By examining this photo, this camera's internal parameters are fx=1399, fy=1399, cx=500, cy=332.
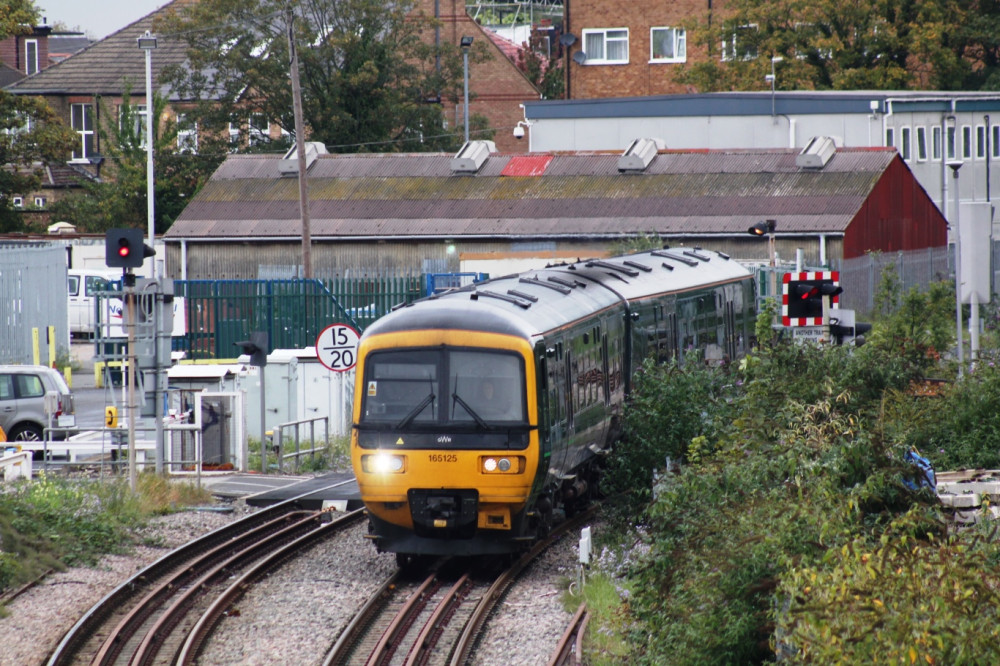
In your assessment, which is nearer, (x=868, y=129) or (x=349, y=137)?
(x=868, y=129)

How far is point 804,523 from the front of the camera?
27.3 feet

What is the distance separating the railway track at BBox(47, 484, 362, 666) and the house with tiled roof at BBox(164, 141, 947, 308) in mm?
21821

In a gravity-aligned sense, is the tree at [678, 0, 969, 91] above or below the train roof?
above

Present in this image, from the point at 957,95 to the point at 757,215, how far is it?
14.7 metres

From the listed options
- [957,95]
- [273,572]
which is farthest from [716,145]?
[273,572]

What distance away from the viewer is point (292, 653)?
11094mm

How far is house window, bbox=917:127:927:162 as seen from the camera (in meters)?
49.4

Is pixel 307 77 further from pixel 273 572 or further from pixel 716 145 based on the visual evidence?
pixel 273 572

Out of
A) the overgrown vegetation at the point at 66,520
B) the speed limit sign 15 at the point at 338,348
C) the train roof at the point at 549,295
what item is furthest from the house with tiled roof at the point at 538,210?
the overgrown vegetation at the point at 66,520

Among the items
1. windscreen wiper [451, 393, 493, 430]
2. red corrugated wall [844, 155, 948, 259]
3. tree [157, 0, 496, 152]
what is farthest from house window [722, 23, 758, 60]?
windscreen wiper [451, 393, 493, 430]

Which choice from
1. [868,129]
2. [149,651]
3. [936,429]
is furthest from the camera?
[868,129]

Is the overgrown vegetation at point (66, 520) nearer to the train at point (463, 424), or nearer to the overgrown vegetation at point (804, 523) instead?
the train at point (463, 424)

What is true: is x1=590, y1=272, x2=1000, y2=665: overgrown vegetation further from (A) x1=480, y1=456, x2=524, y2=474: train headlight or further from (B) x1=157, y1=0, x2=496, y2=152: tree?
(B) x1=157, y1=0, x2=496, y2=152: tree

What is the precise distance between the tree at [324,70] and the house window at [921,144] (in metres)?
18.3
